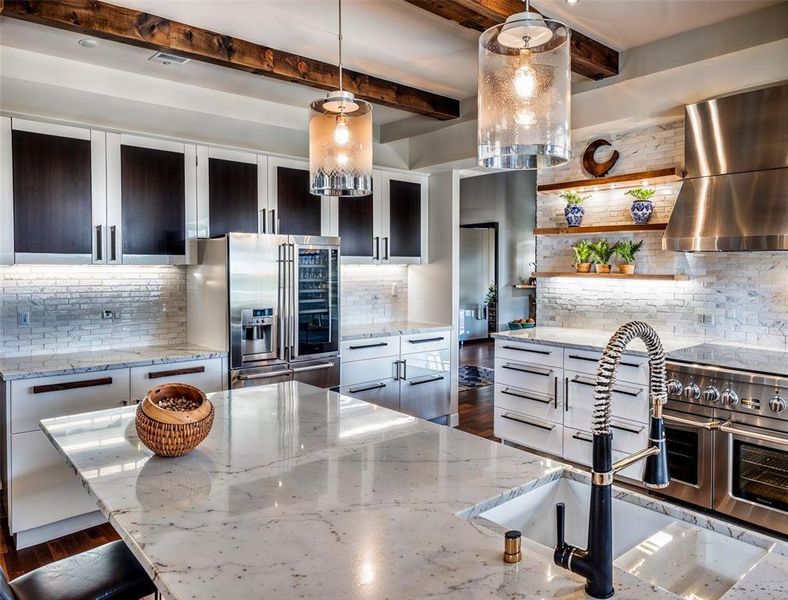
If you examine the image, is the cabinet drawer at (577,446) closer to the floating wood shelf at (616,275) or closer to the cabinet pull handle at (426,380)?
the floating wood shelf at (616,275)

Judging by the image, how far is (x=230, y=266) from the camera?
12.4 ft

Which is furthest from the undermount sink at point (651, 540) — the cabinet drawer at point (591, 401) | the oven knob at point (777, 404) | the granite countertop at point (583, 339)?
the granite countertop at point (583, 339)

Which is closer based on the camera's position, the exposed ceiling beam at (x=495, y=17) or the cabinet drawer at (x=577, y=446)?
the exposed ceiling beam at (x=495, y=17)

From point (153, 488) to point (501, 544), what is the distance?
923 millimetres

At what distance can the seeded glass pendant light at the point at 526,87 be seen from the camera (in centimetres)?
152

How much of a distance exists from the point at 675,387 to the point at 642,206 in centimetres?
144

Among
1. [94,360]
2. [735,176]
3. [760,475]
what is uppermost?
[735,176]

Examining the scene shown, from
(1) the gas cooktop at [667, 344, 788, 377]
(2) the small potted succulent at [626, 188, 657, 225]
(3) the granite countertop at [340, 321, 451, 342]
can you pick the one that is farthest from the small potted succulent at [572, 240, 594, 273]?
(3) the granite countertop at [340, 321, 451, 342]

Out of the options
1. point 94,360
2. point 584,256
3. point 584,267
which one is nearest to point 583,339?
point 584,267

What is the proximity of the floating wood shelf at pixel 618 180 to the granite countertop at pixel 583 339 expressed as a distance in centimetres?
111

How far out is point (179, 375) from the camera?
362cm

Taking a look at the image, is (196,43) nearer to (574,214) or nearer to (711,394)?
(574,214)

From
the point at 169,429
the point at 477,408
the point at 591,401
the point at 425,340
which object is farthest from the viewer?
the point at 477,408

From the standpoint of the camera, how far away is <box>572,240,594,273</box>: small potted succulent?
4.52 metres
